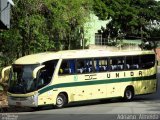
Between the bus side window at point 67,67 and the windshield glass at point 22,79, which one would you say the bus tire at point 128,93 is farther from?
the windshield glass at point 22,79

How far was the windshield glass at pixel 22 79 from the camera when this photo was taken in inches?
861

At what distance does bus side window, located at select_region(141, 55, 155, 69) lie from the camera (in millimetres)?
26922

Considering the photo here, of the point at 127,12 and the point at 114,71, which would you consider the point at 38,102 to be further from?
the point at 127,12

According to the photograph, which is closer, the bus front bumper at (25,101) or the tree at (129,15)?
the bus front bumper at (25,101)

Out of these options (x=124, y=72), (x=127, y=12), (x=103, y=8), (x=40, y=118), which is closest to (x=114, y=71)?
(x=124, y=72)

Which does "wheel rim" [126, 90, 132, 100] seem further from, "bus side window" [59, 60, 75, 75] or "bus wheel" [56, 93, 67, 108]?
"bus wheel" [56, 93, 67, 108]

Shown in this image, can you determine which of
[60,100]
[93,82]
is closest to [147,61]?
[93,82]

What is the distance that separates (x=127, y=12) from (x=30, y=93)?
178 feet

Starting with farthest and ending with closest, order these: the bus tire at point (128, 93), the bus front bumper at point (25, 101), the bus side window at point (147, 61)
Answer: the bus side window at point (147, 61) → the bus tire at point (128, 93) → the bus front bumper at point (25, 101)

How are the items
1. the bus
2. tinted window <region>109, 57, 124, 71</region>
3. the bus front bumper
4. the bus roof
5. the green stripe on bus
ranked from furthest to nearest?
tinted window <region>109, 57, 124, 71</region> → the bus roof → the green stripe on bus → the bus → the bus front bumper

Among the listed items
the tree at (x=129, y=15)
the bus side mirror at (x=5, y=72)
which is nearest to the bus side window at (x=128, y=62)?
the bus side mirror at (x=5, y=72)

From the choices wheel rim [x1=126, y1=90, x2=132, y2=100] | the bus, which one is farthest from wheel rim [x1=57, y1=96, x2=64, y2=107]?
wheel rim [x1=126, y1=90, x2=132, y2=100]

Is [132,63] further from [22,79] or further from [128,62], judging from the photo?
[22,79]

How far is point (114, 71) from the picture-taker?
2538 centimetres
